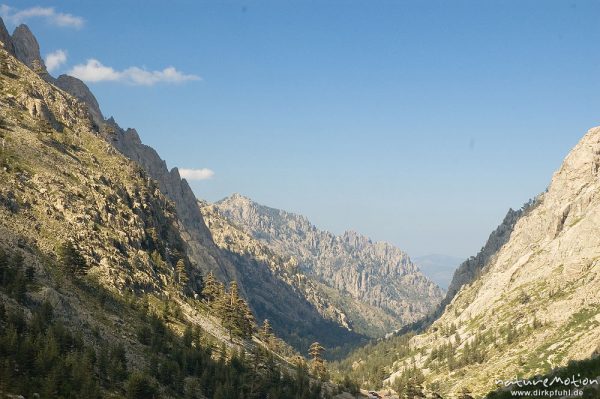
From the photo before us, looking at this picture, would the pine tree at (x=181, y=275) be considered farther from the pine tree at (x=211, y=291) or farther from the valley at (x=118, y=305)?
the pine tree at (x=211, y=291)

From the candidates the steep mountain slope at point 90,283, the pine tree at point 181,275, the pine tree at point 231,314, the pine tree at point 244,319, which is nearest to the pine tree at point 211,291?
the steep mountain slope at point 90,283

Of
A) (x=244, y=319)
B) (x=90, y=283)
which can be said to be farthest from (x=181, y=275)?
(x=90, y=283)

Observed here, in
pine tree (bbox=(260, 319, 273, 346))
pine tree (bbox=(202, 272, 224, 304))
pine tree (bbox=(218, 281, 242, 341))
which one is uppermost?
pine tree (bbox=(202, 272, 224, 304))

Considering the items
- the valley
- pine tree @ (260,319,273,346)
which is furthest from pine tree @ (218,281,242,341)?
pine tree @ (260,319,273,346)

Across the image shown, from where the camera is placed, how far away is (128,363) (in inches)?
3155

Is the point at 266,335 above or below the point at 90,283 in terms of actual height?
below

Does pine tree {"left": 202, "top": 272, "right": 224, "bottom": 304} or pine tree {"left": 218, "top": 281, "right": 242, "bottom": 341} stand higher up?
pine tree {"left": 202, "top": 272, "right": 224, "bottom": 304}

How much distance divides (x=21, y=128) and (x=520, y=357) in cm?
16686

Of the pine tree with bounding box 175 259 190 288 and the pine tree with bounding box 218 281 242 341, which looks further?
the pine tree with bounding box 175 259 190 288

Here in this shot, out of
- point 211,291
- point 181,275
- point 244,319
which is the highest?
point 181,275

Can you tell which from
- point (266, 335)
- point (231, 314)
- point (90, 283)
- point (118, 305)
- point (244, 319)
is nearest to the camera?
point (118, 305)

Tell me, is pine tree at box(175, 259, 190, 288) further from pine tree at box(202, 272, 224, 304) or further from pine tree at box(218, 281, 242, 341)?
pine tree at box(218, 281, 242, 341)

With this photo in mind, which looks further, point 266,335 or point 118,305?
point 266,335

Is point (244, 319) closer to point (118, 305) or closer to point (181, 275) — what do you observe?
point (181, 275)
